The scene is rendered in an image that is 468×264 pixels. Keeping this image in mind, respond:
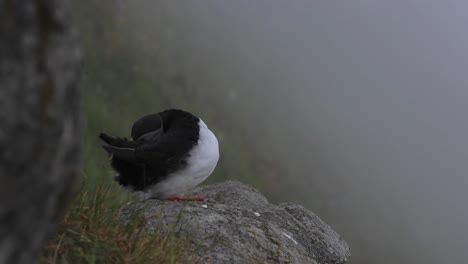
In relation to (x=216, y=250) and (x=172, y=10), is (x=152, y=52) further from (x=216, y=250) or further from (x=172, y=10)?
(x=216, y=250)

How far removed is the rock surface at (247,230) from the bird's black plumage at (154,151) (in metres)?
0.33

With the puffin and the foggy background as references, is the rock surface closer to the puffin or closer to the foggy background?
the puffin

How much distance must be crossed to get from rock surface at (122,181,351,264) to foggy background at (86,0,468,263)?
71.8 feet

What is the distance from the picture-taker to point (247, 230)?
19.5 ft

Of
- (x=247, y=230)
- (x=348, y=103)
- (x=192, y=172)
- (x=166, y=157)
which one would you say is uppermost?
(x=166, y=157)

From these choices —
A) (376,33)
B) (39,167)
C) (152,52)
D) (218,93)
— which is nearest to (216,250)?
(39,167)

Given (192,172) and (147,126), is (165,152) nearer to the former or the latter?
(192,172)

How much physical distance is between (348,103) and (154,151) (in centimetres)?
5445

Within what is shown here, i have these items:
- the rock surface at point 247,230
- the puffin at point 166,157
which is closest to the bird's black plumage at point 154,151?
the puffin at point 166,157

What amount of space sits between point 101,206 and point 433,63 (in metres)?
82.8

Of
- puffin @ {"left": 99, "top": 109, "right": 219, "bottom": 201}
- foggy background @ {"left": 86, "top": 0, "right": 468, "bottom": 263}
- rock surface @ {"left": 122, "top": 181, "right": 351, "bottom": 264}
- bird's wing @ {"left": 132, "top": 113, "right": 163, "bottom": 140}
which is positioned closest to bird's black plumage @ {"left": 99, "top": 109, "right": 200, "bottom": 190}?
puffin @ {"left": 99, "top": 109, "right": 219, "bottom": 201}

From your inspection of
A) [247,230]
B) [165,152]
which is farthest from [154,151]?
[247,230]

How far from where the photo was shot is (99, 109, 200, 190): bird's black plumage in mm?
6297

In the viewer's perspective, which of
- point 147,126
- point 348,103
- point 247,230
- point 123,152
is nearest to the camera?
point 247,230
